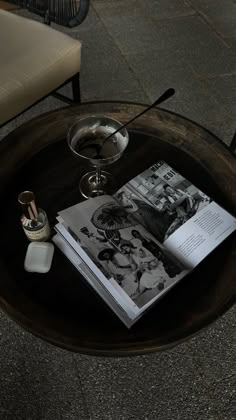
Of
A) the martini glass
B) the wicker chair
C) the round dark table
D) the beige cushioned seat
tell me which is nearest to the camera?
the round dark table

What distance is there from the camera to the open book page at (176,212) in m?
0.66

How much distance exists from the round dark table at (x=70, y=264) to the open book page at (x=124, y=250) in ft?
0.15

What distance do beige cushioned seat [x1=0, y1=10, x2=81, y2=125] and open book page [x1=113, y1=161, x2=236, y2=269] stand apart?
1.53 ft

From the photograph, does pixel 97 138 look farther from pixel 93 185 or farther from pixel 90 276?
pixel 90 276

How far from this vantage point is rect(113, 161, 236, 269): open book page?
664mm

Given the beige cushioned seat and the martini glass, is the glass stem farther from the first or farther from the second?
the beige cushioned seat

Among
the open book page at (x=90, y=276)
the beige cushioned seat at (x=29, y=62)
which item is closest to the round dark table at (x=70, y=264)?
the open book page at (x=90, y=276)

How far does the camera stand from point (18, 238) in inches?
27.0

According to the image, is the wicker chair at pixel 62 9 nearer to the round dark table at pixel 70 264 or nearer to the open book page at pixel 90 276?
the round dark table at pixel 70 264

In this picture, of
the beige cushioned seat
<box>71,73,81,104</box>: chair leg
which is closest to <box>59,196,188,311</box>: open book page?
the beige cushioned seat

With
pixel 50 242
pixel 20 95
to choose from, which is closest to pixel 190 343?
pixel 50 242

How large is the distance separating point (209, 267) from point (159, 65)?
131 centimetres

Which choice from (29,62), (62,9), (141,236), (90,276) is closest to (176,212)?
(141,236)

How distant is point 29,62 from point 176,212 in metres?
0.65
